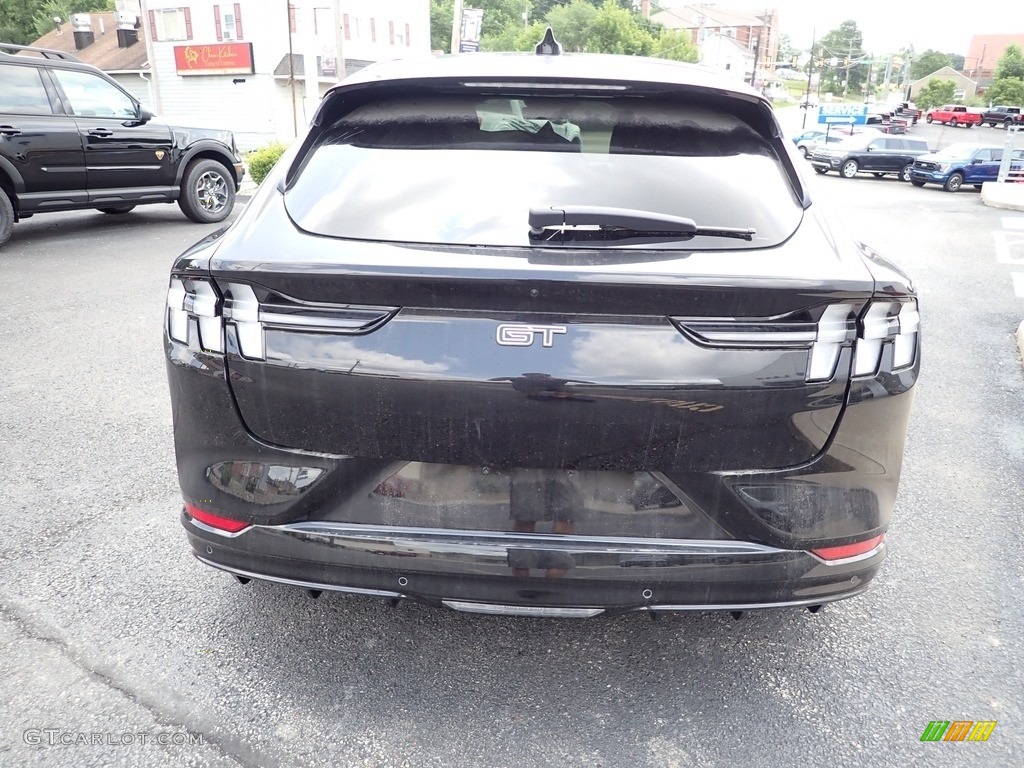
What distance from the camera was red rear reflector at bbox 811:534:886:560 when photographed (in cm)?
212

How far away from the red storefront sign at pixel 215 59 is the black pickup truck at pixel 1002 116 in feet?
193

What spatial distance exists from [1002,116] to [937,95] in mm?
27519

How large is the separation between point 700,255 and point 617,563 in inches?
32.0

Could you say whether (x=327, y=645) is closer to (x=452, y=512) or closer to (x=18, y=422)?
(x=452, y=512)

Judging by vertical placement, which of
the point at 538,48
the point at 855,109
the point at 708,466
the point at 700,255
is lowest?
the point at 855,109

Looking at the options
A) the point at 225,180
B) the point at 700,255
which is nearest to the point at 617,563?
the point at 700,255

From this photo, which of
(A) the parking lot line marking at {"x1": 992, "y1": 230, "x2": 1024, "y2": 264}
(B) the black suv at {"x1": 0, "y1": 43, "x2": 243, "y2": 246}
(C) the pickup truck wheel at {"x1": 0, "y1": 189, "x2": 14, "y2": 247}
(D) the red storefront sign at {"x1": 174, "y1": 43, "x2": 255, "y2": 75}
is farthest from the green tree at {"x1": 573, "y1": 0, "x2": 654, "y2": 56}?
(C) the pickup truck wheel at {"x1": 0, "y1": 189, "x2": 14, "y2": 247}

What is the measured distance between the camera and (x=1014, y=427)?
4.75 metres

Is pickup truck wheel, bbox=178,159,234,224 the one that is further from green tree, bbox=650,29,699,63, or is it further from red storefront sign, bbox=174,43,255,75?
green tree, bbox=650,29,699,63

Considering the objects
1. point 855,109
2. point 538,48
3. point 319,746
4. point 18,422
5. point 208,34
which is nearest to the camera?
point 319,746

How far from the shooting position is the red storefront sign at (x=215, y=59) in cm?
3728

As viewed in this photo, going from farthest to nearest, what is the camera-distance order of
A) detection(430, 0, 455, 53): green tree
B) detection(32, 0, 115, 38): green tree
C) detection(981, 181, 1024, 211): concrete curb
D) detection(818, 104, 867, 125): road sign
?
detection(430, 0, 455, 53): green tree, detection(818, 104, 867, 125): road sign, detection(32, 0, 115, 38): green tree, detection(981, 181, 1024, 211): concrete curb

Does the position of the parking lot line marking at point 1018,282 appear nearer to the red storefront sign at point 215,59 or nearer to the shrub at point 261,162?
the shrub at point 261,162

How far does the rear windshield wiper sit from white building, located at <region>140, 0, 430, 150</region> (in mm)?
36629
